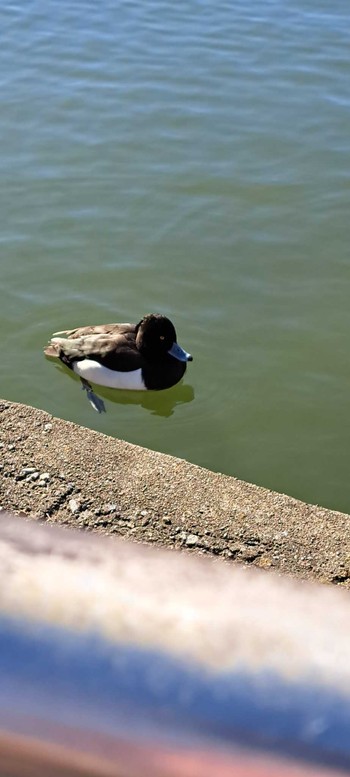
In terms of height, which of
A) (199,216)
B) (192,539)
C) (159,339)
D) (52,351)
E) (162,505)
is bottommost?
(192,539)

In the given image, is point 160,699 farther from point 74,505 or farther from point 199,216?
point 199,216

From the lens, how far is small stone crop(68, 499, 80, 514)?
489cm

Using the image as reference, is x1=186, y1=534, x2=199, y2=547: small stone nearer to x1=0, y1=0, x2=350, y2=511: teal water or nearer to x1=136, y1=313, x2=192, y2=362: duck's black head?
x1=0, y1=0, x2=350, y2=511: teal water

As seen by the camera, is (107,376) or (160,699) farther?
(107,376)

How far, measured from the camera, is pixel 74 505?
4.92 m

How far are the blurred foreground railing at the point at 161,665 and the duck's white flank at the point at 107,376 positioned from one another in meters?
2.46

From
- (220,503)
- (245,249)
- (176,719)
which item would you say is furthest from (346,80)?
(176,719)

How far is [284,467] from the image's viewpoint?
6152 mm

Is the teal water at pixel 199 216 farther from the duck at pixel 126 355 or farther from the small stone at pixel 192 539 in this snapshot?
the small stone at pixel 192 539

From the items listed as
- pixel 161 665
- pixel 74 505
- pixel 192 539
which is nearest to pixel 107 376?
pixel 74 505

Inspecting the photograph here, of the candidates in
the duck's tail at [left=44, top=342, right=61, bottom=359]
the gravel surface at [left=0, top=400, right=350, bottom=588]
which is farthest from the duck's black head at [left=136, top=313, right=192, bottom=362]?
the gravel surface at [left=0, top=400, right=350, bottom=588]

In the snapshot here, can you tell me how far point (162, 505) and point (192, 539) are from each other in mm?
306

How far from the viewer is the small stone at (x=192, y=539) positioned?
15.4 ft

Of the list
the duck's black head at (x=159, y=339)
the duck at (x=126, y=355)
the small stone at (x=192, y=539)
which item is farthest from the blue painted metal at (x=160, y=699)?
the duck's black head at (x=159, y=339)
